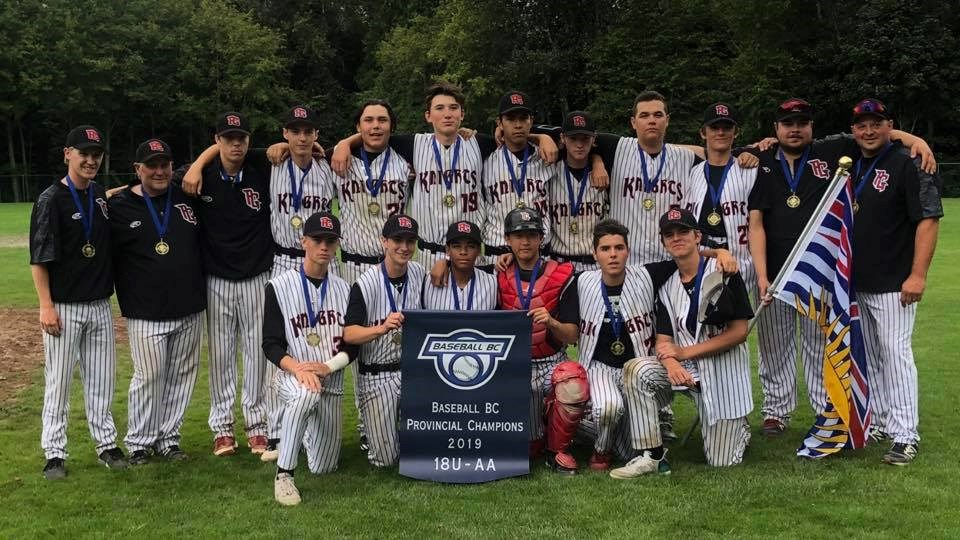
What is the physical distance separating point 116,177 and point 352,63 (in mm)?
22018

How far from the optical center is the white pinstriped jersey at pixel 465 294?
21.2ft

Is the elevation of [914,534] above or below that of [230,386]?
below

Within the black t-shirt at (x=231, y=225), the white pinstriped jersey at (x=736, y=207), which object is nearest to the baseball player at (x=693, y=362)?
Answer: the white pinstriped jersey at (x=736, y=207)

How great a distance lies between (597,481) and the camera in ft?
19.3

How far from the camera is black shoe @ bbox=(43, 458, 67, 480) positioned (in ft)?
20.4

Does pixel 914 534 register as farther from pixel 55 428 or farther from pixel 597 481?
pixel 55 428

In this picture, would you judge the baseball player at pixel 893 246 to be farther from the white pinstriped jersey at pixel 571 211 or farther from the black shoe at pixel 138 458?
the black shoe at pixel 138 458

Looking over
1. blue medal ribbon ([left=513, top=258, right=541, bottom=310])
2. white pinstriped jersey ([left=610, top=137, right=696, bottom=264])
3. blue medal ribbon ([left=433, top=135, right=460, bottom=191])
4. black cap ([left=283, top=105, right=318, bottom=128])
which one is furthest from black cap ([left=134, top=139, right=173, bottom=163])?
white pinstriped jersey ([left=610, top=137, right=696, bottom=264])

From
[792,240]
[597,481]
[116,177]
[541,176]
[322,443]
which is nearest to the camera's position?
[597,481]

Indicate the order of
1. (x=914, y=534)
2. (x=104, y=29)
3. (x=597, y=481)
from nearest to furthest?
1. (x=914, y=534)
2. (x=597, y=481)
3. (x=104, y=29)

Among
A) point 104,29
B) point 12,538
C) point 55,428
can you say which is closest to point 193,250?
point 55,428

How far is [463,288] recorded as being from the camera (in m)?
6.49

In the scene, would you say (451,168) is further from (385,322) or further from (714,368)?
(714,368)

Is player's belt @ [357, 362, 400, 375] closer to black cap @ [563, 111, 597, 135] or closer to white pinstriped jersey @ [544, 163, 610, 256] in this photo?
white pinstriped jersey @ [544, 163, 610, 256]
